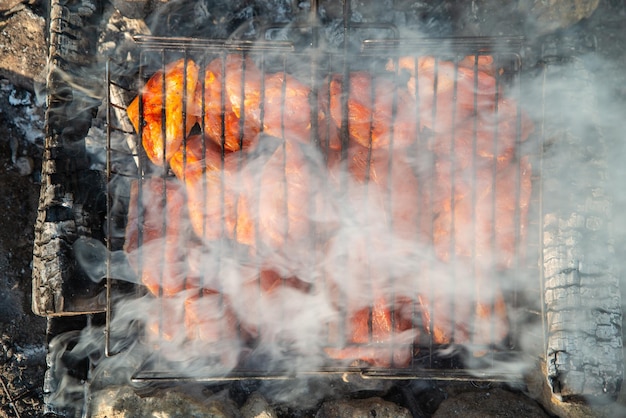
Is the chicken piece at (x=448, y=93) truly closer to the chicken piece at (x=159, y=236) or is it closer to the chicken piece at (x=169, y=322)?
the chicken piece at (x=159, y=236)

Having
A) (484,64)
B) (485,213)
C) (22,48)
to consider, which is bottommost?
Answer: (485,213)

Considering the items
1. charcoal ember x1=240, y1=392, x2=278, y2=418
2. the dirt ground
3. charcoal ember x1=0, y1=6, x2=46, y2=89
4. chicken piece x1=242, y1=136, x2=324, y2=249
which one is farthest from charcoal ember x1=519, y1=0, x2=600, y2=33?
charcoal ember x1=0, y1=6, x2=46, y2=89

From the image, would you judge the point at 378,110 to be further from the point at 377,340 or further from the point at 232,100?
the point at 377,340

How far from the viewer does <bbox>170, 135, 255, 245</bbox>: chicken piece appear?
4.03 m

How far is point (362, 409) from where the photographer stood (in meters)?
4.41

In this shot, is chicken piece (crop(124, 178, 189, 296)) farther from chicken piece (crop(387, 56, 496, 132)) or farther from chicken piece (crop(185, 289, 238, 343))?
chicken piece (crop(387, 56, 496, 132))

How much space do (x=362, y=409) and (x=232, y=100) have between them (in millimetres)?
3040

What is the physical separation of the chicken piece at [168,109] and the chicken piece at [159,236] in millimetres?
303

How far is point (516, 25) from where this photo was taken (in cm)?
471

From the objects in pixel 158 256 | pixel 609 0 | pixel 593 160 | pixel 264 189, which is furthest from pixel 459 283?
pixel 609 0

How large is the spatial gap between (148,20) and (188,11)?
0.42m

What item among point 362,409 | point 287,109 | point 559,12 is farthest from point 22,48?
point 559,12

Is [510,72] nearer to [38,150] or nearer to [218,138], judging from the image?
[218,138]

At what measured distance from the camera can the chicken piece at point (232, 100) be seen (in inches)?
162
